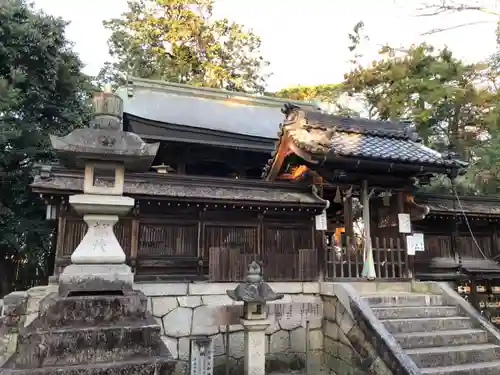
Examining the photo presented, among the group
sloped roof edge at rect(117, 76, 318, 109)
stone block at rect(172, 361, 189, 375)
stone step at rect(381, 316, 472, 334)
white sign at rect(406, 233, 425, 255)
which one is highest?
sloped roof edge at rect(117, 76, 318, 109)

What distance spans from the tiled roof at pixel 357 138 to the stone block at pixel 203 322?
4.22 metres

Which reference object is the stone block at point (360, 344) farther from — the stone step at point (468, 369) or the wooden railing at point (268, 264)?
the wooden railing at point (268, 264)

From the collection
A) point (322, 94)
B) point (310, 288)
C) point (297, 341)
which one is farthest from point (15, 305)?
point (322, 94)

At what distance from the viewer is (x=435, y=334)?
24.0 feet

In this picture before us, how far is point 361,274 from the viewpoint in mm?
9359

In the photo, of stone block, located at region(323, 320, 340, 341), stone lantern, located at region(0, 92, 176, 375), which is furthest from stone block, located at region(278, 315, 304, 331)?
stone lantern, located at region(0, 92, 176, 375)

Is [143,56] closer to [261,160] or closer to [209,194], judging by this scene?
[261,160]

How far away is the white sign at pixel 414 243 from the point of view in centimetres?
955

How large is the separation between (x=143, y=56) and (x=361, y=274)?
76.2 ft

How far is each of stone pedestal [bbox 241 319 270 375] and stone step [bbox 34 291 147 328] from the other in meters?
2.62

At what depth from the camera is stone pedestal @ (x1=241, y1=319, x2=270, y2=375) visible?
22.6 feet

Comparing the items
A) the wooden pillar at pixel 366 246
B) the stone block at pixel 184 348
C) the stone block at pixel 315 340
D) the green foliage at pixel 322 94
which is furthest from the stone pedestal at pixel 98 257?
the green foliage at pixel 322 94

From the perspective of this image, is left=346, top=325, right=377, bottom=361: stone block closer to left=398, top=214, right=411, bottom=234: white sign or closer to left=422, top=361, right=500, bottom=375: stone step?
left=422, top=361, right=500, bottom=375: stone step

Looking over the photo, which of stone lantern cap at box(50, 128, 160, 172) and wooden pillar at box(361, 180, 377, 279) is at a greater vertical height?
stone lantern cap at box(50, 128, 160, 172)
